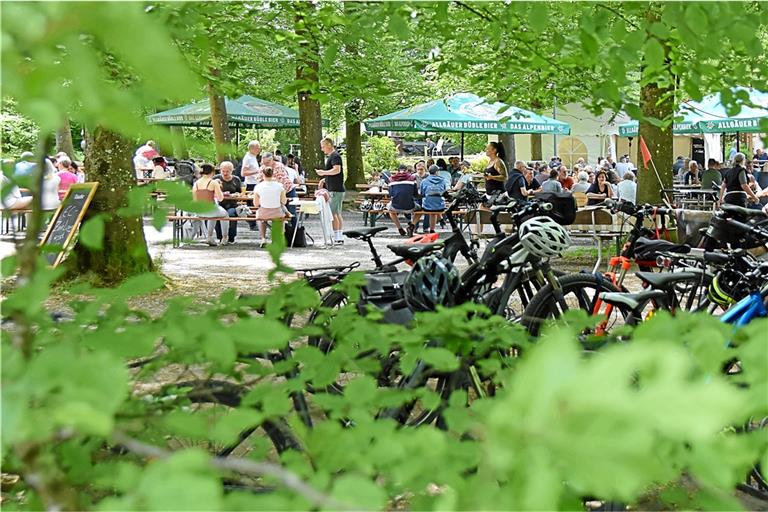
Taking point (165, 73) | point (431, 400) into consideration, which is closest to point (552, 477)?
point (165, 73)

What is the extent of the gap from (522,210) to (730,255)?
1295 mm

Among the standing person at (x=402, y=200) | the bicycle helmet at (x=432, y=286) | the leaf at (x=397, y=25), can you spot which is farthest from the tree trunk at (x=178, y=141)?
the standing person at (x=402, y=200)

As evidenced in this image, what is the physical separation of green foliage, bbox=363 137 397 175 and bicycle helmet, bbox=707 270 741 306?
3264 centimetres

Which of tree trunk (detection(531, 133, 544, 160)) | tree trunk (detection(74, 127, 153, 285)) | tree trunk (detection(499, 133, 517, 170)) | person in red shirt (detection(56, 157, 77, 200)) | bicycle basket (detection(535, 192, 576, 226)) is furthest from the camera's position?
tree trunk (detection(531, 133, 544, 160))

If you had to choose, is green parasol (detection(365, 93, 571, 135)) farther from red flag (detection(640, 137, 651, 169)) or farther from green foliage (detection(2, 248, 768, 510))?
green foliage (detection(2, 248, 768, 510))

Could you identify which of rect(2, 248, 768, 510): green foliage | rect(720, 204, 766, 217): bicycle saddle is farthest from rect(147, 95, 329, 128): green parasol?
rect(2, 248, 768, 510): green foliage

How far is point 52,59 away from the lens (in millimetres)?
983

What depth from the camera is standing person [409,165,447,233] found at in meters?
17.1

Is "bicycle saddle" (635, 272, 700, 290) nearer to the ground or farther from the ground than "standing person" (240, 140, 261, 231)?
nearer to the ground

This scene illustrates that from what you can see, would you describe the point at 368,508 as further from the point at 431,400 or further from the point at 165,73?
the point at 431,400

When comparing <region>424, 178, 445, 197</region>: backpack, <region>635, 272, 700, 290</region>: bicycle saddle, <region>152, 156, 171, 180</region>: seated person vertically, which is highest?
<region>152, 156, 171, 180</region>: seated person

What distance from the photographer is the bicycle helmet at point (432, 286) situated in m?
3.24

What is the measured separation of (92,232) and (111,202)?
29.5ft

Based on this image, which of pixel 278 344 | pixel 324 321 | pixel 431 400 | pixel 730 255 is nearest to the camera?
pixel 278 344
